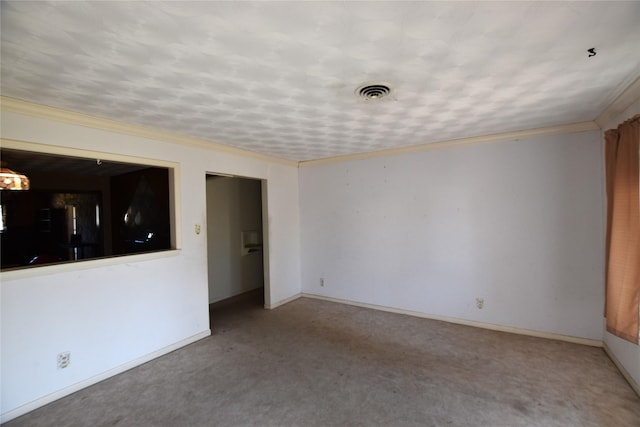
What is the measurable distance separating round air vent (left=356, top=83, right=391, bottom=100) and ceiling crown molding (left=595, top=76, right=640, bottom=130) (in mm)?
1684

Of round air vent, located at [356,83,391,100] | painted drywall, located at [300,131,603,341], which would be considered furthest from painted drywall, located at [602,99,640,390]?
round air vent, located at [356,83,391,100]

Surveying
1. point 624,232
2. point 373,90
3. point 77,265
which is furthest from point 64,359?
point 624,232

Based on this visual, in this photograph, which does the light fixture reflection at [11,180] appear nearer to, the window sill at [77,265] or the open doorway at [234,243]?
the window sill at [77,265]

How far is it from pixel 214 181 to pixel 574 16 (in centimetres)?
469

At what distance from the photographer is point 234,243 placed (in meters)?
5.25

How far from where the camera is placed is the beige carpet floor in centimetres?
205

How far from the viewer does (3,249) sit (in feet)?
7.27

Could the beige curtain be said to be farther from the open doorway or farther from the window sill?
the window sill

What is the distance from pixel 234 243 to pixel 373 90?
13.2 feet

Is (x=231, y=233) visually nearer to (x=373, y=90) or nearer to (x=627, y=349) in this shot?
(x=373, y=90)

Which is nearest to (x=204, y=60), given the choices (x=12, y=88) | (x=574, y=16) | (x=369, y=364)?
(x=12, y=88)

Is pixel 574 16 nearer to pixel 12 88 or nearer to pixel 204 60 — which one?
pixel 204 60

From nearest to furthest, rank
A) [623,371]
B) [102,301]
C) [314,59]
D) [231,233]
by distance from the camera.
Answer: [314,59] < [623,371] < [102,301] < [231,233]

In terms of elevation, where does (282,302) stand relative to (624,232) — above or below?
below
